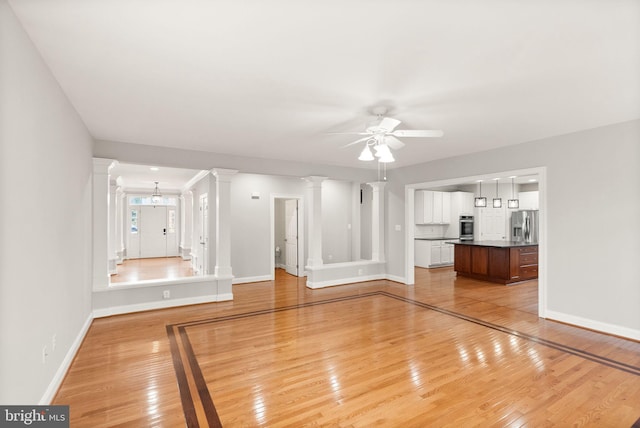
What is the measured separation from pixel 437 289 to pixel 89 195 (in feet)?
20.2

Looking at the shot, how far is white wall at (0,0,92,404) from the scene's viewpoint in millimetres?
1675

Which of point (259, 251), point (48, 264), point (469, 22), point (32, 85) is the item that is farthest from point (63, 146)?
point (259, 251)

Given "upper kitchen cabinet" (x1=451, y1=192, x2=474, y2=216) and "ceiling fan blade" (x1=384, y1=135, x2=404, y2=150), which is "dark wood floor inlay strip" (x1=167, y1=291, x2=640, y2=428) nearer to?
"ceiling fan blade" (x1=384, y1=135, x2=404, y2=150)

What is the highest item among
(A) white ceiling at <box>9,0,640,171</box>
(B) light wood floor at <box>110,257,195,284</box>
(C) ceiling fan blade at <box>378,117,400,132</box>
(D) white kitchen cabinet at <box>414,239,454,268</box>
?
(A) white ceiling at <box>9,0,640,171</box>

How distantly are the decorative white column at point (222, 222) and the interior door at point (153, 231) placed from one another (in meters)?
7.78

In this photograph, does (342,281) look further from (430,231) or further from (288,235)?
(430,231)

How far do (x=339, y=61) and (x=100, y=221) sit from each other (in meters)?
4.12

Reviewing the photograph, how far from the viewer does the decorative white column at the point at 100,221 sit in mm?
4348

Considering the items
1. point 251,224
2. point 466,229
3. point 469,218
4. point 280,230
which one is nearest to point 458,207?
point 469,218

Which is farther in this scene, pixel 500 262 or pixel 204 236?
pixel 204 236

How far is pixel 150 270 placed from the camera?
880 cm

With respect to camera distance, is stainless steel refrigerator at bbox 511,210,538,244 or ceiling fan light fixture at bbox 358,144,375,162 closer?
ceiling fan light fixture at bbox 358,144,375,162

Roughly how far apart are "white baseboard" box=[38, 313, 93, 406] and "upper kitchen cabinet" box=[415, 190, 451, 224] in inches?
318

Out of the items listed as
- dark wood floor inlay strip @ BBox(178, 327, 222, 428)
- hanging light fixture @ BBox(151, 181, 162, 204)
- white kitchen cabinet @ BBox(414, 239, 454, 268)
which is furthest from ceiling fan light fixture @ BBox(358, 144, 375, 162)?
hanging light fixture @ BBox(151, 181, 162, 204)
